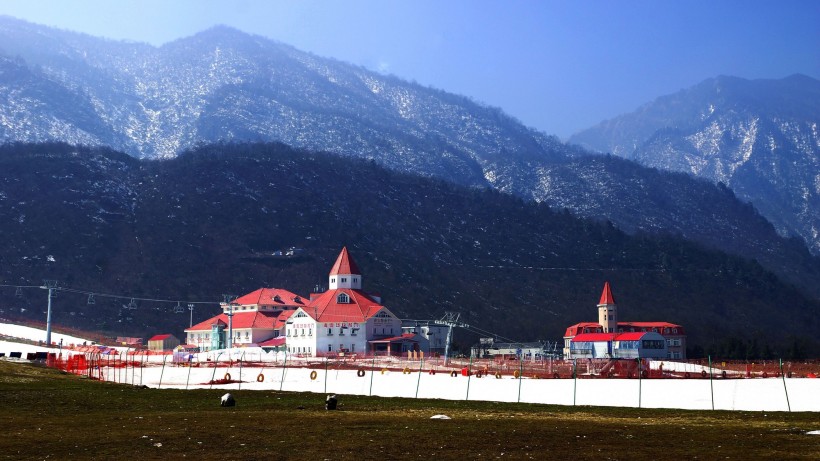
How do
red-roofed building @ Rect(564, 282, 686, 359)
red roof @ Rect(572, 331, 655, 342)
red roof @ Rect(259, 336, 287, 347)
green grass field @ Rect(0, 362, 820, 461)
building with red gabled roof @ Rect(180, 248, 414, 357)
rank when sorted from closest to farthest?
green grass field @ Rect(0, 362, 820, 461) < building with red gabled roof @ Rect(180, 248, 414, 357) < red roof @ Rect(259, 336, 287, 347) < red roof @ Rect(572, 331, 655, 342) < red-roofed building @ Rect(564, 282, 686, 359)

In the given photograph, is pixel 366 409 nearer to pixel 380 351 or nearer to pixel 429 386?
pixel 429 386

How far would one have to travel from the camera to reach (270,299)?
563ft

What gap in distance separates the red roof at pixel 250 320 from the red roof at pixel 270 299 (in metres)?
2.94

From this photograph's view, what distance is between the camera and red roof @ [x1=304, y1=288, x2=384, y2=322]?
14850 centimetres

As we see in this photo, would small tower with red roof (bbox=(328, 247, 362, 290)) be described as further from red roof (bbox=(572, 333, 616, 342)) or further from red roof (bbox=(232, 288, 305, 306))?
red roof (bbox=(572, 333, 616, 342))

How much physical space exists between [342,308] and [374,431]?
4588 inches

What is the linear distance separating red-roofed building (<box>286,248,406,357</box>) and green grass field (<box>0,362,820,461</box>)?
92.6m

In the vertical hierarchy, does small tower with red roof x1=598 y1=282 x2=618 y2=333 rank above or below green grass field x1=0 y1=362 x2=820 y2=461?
above

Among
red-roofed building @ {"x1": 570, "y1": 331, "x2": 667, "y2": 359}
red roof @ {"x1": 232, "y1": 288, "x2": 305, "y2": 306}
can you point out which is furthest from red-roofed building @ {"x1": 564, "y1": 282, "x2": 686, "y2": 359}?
red roof @ {"x1": 232, "y1": 288, "x2": 305, "y2": 306}

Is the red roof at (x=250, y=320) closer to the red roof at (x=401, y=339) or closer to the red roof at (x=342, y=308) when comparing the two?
the red roof at (x=342, y=308)

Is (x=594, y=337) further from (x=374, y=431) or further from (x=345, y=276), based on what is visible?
(x=374, y=431)

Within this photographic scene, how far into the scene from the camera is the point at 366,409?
47062 mm

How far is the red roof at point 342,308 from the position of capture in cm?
14850

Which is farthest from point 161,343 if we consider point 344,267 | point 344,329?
point 344,329
